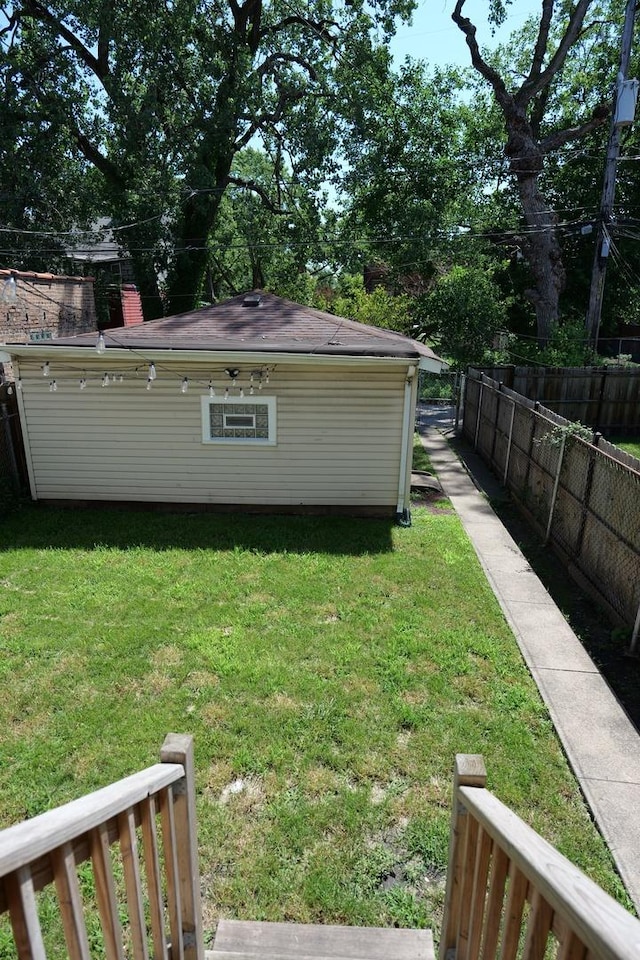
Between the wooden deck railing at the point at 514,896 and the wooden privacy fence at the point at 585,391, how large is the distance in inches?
513

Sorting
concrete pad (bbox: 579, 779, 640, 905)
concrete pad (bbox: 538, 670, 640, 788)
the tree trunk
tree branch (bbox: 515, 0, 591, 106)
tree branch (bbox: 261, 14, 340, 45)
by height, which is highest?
tree branch (bbox: 261, 14, 340, 45)

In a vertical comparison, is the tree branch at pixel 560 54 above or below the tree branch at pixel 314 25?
below

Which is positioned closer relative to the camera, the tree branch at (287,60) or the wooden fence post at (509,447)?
the wooden fence post at (509,447)

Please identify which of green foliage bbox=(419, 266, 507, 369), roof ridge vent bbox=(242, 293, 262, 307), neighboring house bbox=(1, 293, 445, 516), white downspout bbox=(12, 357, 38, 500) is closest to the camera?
neighboring house bbox=(1, 293, 445, 516)

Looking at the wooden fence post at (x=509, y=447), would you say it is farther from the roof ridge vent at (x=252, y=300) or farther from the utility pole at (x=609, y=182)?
the utility pole at (x=609, y=182)

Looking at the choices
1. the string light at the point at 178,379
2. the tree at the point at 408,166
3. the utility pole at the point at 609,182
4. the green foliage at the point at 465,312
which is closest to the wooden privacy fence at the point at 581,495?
the string light at the point at 178,379

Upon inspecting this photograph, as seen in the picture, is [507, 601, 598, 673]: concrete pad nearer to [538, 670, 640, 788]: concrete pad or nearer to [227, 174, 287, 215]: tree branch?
[538, 670, 640, 788]: concrete pad

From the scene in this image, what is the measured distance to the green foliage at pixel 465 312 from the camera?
65.0ft

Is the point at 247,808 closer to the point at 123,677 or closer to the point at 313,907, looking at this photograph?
the point at 313,907

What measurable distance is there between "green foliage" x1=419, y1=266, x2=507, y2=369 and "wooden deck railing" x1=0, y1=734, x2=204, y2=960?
19372 millimetres

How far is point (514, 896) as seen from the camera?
1.55 m

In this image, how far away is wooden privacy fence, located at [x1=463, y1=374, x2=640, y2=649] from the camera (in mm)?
5895

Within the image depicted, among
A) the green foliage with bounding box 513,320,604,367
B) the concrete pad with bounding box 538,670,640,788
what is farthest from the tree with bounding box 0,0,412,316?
the concrete pad with bounding box 538,670,640,788

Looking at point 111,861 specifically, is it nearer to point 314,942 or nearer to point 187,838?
point 187,838
